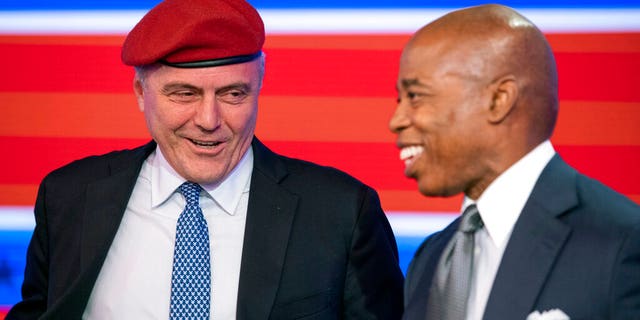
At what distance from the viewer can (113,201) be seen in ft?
7.54

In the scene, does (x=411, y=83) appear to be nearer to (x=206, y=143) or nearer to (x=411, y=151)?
(x=411, y=151)

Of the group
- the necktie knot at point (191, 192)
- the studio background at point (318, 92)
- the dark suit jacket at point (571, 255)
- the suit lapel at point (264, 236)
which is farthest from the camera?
the studio background at point (318, 92)

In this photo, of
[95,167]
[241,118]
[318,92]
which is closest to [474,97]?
[241,118]

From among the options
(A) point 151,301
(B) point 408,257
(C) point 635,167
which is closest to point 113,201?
(A) point 151,301

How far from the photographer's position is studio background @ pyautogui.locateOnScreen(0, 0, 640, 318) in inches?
107

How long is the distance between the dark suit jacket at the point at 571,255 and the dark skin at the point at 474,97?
0.30 ft

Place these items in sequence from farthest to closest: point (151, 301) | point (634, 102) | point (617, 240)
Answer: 1. point (634, 102)
2. point (151, 301)
3. point (617, 240)

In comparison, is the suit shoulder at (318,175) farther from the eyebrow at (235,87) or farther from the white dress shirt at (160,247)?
the eyebrow at (235,87)

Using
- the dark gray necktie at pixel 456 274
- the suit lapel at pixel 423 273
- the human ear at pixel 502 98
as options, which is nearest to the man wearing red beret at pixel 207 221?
the suit lapel at pixel 423 273

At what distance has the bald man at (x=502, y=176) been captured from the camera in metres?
1.60

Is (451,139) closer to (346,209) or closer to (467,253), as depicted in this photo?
(467,253)

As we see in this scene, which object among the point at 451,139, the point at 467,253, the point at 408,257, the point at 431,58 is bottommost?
the point at 408,257

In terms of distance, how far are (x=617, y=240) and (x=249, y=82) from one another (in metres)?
0.95

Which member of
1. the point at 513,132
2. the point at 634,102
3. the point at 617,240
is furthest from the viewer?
the point at 634,102
